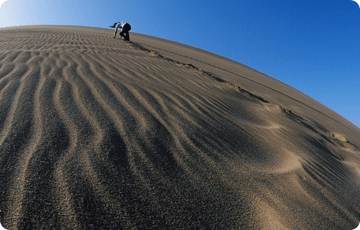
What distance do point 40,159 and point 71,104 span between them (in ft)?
2.83

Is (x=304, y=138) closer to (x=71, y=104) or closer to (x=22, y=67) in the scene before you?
(x=71, y=104)

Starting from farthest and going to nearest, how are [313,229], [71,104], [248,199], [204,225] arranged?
[71,104], [248,199], [313,229], [204,225]

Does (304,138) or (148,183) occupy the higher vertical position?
(304,138)

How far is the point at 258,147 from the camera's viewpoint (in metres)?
2.08

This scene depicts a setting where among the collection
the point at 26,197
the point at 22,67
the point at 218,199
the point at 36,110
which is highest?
the point at 22,67

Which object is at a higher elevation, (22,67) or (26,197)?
(22,67)

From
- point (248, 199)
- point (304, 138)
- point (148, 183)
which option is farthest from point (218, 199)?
point (304, 138)

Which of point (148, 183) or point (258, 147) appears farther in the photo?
point (258, 147)

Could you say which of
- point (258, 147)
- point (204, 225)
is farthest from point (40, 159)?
point (258, 147)

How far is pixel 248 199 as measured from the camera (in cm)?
135

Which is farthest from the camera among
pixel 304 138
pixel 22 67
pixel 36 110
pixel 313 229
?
pixel 22 67

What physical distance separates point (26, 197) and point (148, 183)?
63cm

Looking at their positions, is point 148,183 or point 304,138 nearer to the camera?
point 148,183

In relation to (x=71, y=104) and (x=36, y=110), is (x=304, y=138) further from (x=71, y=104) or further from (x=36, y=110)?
(x=36, y=110)
